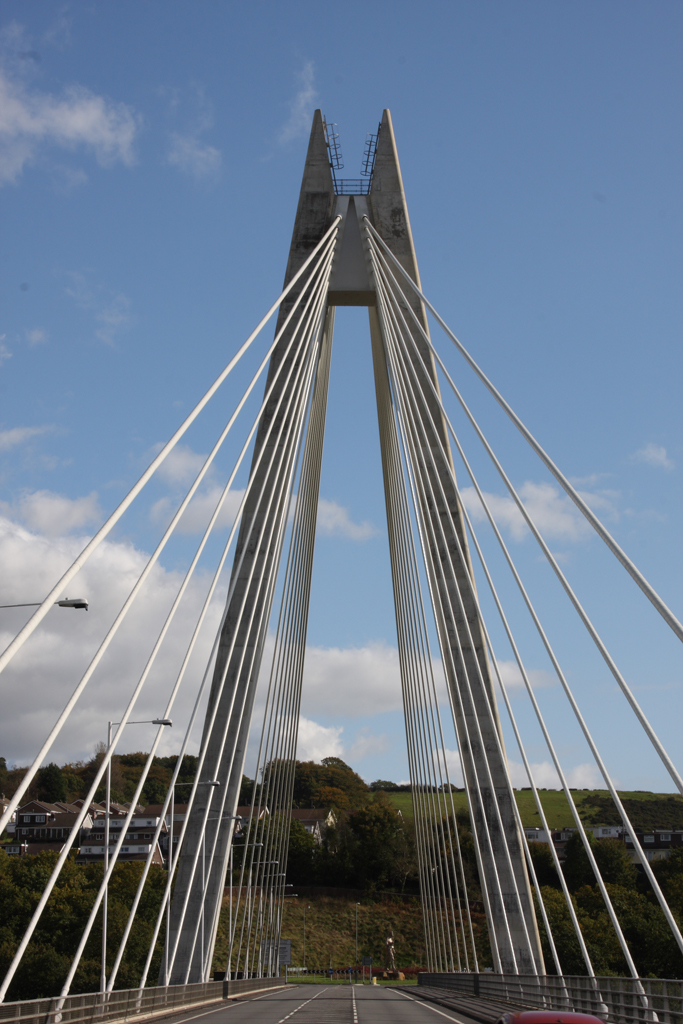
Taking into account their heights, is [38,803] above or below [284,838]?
above

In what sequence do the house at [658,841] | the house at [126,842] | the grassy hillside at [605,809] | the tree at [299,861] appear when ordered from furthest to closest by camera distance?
1. the grassy hillside at [605,809]
2. the house at [126,842]
3. the tree at [299,861]
4. the house at [658,841]

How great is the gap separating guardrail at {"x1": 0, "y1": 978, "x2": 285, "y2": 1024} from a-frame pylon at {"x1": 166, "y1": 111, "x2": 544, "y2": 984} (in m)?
0.90

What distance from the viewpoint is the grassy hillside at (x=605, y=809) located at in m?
89.1

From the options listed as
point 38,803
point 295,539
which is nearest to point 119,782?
point 38,803

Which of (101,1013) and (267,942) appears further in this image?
(267,942)

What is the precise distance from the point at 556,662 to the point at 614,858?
57417mm

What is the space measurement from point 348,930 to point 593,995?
2411 inches

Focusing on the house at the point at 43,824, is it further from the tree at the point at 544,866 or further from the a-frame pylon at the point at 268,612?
the a-frame pylon at the point at 268,612

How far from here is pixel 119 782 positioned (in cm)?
8875

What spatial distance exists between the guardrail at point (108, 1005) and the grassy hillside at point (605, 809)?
2735 inches

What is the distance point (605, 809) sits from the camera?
98875mm

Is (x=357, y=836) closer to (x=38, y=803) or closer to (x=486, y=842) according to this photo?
(x=38, y=803)

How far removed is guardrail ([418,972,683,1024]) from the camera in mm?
10273

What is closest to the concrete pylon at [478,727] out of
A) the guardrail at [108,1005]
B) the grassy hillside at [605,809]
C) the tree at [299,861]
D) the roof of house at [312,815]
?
the guardrail at [108,1005]
